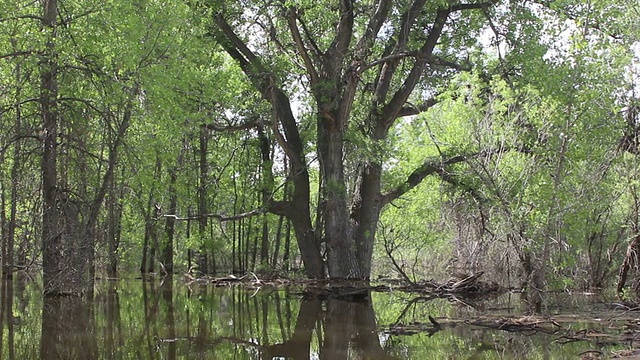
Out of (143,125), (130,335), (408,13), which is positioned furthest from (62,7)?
(408,13)

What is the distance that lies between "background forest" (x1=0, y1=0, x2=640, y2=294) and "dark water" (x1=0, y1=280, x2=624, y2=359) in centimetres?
145

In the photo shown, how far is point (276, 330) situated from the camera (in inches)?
390

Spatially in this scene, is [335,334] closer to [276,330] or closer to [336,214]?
[276,330]

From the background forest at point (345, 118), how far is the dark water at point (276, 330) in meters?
1.45

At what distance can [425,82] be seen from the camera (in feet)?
62.5

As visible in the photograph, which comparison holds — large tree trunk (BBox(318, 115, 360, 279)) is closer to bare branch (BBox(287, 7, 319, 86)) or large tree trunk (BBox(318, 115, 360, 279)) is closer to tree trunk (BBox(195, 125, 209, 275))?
bare branch (BBox(287, 7, 319, 86))

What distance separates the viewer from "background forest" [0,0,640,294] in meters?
12.2

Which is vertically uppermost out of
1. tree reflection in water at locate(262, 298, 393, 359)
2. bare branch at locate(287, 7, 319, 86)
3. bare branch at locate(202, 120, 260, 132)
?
bare branch at locate(287, 7, 319, 86)

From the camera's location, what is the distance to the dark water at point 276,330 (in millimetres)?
7703

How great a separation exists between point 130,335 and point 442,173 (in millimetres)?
10434

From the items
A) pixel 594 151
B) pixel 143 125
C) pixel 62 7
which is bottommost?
pixel 594 151

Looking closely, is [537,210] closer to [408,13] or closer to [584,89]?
[584,89]

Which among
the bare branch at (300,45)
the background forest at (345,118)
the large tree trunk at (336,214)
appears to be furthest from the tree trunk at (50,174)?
the large tree trunk at (336,214)

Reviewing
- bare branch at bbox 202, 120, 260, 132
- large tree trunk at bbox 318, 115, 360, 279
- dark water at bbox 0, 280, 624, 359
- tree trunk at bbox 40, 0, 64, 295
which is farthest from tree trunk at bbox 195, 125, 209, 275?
dark water at bbox 0, 280, 624, 359
